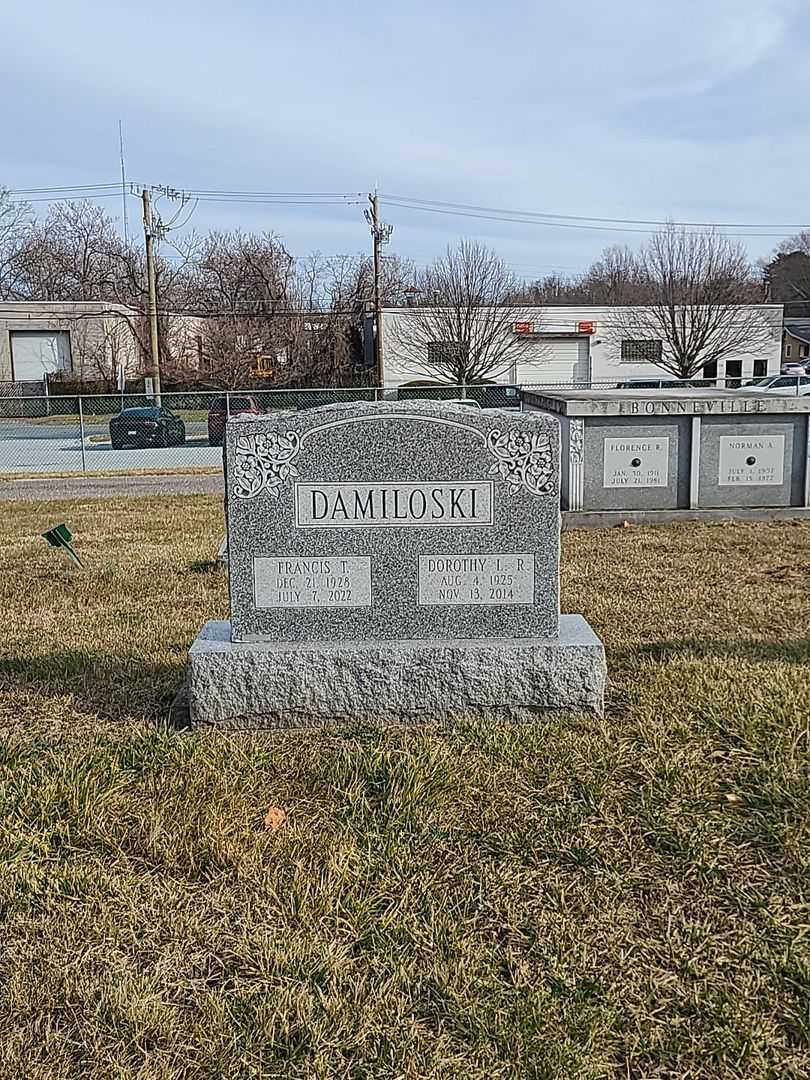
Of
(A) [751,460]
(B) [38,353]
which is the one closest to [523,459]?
(A) [751,460]

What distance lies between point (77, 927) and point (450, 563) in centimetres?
212

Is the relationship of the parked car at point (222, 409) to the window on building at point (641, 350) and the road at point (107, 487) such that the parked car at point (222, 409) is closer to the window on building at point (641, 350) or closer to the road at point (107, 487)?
the road at point (107, 487)

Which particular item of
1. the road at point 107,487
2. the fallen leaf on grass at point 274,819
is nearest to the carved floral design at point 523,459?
the fallen leaf on grass at point 274,819

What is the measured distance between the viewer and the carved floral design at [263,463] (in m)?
4.28

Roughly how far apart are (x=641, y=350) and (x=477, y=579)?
143 feet

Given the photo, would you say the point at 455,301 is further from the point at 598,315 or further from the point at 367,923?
the point at 367,923

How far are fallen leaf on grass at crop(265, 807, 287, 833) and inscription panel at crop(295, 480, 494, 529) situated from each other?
1.33 metres

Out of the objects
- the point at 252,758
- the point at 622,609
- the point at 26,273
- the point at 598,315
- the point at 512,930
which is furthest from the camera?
the point at 26,273

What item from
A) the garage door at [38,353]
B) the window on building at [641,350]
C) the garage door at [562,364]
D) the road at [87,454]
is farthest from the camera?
the garage door at [38,353]

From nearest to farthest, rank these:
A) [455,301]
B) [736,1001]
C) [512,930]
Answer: [736,1001] < [512,930] < [455,301]

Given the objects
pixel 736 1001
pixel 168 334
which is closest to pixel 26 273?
pixel 168 334

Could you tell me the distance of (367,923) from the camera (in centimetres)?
285

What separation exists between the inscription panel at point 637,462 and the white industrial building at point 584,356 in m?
30.9

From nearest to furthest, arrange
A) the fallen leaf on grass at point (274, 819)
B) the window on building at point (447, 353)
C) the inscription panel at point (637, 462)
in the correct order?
the fallen leaf on grass at point (274, 819), the inscription panel at point (637, 462), the window on building at point (447, 353)
